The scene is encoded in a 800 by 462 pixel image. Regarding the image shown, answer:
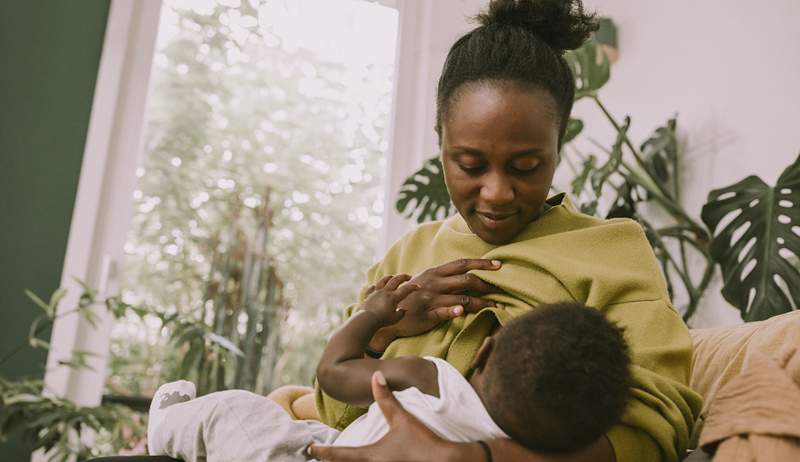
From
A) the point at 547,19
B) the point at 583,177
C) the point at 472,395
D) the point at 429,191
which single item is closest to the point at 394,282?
the point at 472,395

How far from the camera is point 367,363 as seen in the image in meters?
1.02

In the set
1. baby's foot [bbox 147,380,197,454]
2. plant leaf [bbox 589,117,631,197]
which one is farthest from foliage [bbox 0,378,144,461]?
plant leaf [bbox 589,117,631,197]

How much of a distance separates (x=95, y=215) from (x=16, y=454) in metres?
0.95

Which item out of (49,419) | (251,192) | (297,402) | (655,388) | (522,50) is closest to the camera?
(655,388)

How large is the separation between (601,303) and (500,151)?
0.93 feet

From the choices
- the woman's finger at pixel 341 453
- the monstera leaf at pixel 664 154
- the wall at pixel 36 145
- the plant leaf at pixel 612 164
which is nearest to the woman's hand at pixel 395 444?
the woman's finger at pixel 341 453

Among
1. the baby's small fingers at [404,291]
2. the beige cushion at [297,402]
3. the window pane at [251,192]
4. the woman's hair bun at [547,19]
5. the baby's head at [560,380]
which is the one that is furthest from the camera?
the window pane at [251,192]

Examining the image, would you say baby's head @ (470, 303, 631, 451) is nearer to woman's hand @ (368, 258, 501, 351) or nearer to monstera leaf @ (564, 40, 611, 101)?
woman's hand @ (368, 258, 501, 351)

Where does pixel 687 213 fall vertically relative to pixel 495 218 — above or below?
above

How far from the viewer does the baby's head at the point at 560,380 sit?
83 centimetres

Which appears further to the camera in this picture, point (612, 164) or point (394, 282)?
point (612, 164)

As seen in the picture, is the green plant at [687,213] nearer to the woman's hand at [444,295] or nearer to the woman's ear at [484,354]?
the woman's hand at [444,295]

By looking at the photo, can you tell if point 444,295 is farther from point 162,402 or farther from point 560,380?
point 162,402

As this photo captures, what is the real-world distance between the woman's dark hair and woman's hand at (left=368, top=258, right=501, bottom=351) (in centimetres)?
27
